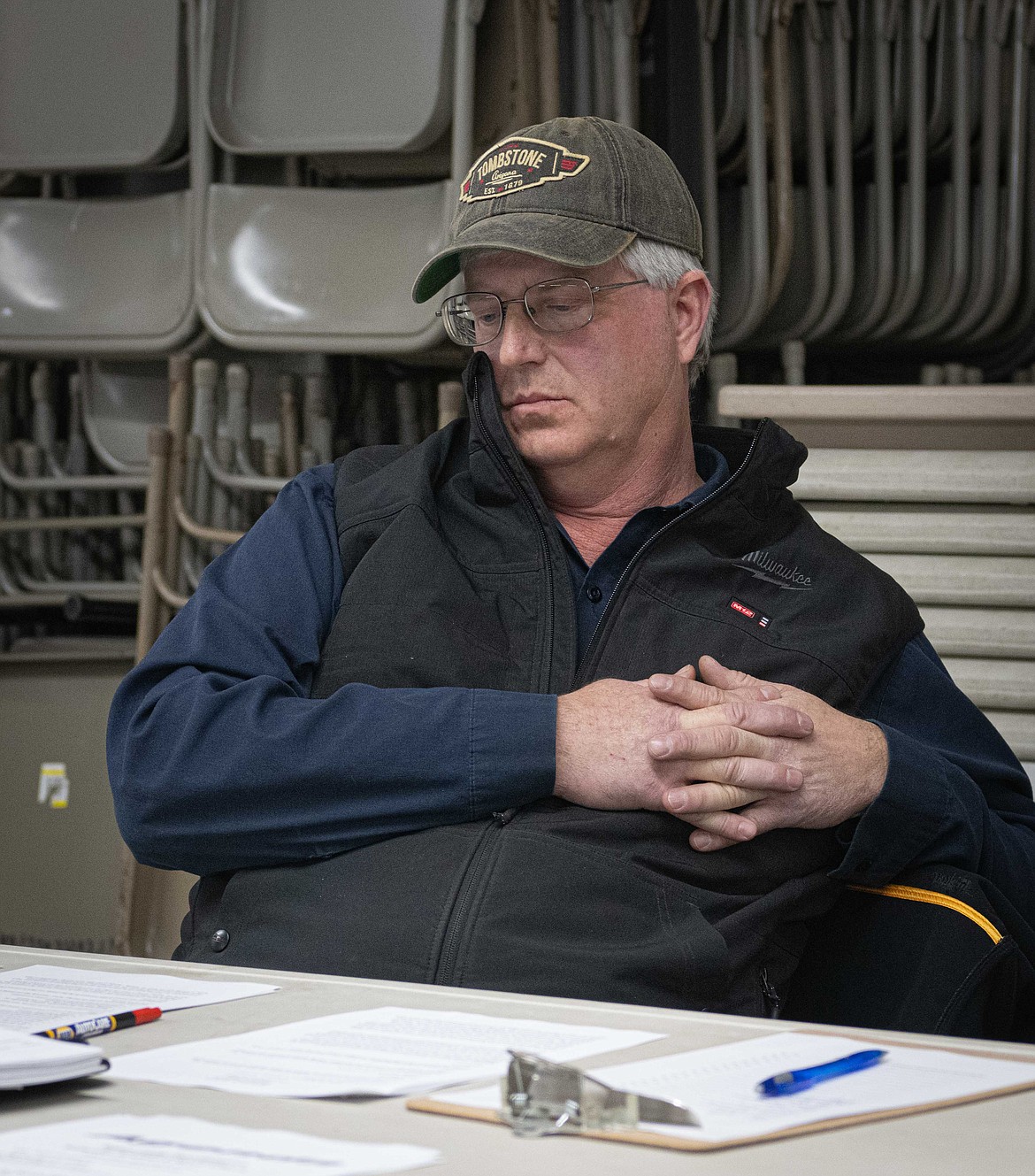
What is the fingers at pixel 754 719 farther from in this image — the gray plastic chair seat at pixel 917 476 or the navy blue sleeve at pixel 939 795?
the gray plastic chair seat at pixel 917 476

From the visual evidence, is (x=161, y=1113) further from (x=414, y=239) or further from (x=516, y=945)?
(x=414, y=239)

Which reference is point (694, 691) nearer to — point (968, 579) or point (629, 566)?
point (629, 566)

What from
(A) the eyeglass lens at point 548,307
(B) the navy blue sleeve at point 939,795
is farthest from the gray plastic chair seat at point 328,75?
(B) the navy blue sleeve at point 939,795

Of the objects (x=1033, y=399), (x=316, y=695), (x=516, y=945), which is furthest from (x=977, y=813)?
(x=1033, y=399)

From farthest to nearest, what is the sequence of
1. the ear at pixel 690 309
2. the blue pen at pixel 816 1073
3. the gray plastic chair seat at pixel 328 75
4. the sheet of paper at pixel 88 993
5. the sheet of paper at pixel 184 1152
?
the gray plastic chair seat at pixel 328 75
the ear at pixel 690 309
the sheet of paper at pixel 88 993
the blue pen at pixel 816 1073
the sheet of paper at pixel 184 1152

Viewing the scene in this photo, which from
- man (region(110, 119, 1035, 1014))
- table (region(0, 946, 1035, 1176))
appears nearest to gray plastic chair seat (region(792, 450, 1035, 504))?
man (region(110, 119, 1035, 1014))

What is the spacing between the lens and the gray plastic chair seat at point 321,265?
2738 mm

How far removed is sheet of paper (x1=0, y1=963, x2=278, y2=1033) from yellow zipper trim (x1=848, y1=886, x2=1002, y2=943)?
672mm

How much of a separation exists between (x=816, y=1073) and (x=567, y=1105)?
15 cm

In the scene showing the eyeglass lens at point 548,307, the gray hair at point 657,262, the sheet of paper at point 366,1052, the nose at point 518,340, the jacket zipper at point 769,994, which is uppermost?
the gray hair at point 657,262

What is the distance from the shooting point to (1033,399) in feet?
6.44

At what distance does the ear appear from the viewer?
1.64 m

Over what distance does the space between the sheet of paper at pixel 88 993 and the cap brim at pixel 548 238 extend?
809mm

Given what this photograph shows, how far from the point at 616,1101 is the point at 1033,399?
5.11 ft
